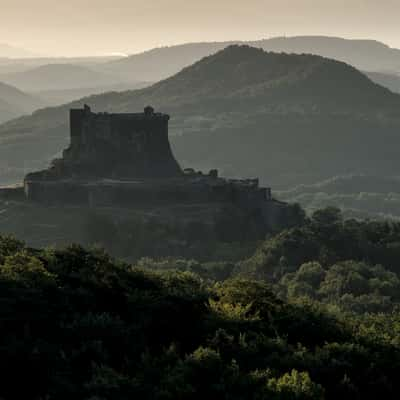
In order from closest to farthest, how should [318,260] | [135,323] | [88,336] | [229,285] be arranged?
[88,336], [135,323], [229,285], [318,260]

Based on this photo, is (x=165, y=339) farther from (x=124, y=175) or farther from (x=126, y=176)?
(x=124, y=175)

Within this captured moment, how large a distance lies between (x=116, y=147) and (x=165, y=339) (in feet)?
254

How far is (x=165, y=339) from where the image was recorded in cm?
3559

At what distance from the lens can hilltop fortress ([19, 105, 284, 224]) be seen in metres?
107

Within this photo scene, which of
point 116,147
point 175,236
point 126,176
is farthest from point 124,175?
point 175,236

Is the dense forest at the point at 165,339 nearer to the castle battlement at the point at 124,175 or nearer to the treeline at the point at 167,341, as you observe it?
the treeline at the point at 167,341

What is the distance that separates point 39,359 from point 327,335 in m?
9.48

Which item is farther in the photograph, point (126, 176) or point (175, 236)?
point (126, 176)

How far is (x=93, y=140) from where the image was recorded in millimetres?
112125

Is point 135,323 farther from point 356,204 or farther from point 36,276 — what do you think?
point 356,204

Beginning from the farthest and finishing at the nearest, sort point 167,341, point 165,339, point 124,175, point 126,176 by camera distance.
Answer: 1. point 124,175
2. point 126,176
3. point 165,339
4. point 167,341

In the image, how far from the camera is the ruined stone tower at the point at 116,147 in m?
112

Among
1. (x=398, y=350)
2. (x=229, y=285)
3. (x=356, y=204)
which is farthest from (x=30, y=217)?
(x=356, y=204)

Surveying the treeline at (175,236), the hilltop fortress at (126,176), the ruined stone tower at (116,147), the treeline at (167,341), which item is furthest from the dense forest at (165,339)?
the ruined stone tower at (116,147)
